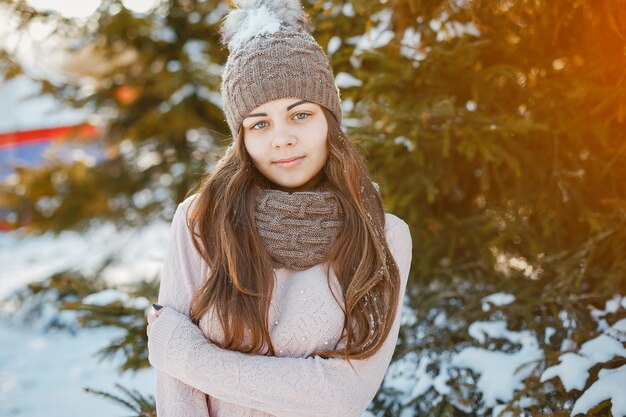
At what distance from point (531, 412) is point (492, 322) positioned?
2.20 feet

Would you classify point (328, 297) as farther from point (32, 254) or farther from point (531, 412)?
point (32, 254)

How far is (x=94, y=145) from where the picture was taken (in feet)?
21.8

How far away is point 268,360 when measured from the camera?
6.17ft

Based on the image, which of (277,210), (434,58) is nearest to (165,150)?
(434,58)

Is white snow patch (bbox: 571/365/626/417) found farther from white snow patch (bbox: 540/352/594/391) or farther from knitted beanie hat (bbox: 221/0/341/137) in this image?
knitted beanie hat (bbox: 221/0/341/137)

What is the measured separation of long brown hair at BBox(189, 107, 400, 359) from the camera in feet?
6.40

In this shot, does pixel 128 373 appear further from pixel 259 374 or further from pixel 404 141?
pixel 259 374

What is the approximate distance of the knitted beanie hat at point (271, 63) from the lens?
81.0 inches

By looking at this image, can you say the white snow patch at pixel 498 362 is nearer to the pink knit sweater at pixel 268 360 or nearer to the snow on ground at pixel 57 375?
the pink knit sweater at pixel 268 360

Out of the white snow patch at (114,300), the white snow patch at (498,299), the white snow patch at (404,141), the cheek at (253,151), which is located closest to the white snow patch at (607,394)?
the white snow patch at (498,299)

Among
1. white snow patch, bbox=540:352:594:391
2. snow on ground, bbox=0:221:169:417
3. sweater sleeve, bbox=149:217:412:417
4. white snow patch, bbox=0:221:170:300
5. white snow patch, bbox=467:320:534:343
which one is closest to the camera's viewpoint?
sweater sleeve, bbox=149:217:412:417

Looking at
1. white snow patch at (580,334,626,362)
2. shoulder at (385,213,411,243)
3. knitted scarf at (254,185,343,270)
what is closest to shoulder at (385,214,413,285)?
shoulder at (385,213,411,243)

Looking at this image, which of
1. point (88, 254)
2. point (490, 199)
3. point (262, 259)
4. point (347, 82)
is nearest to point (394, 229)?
point (262, 259)

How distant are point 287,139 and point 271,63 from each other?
0.29 m
